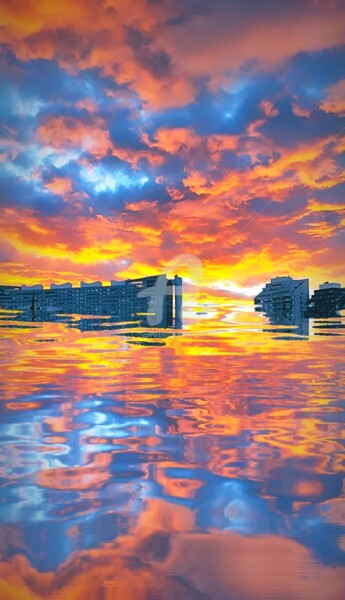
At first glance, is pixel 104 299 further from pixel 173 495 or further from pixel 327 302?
pixel 173 495

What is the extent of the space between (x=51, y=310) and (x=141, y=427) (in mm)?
52743

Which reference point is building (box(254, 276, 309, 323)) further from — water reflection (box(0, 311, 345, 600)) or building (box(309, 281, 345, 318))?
water reflection (box(0, 311, 345, 600))

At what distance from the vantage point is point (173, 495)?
8.44ft

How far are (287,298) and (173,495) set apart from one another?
45268mm

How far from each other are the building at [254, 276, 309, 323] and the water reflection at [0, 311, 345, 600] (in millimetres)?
40998

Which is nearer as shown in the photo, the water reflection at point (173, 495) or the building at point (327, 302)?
the water reflection at point (173, 495)

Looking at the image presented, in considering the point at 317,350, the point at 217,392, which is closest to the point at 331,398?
the point at 217,392

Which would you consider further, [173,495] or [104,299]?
[104,299]

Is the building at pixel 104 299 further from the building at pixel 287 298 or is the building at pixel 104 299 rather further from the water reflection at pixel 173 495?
the water reflection at pixel 173 495

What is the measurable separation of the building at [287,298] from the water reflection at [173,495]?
41.0 m

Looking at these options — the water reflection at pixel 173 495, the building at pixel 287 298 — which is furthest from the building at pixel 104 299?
the water reflection at pixel 173 495

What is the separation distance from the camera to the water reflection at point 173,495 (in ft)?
Result: 6.27

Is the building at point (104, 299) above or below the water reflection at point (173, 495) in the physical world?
above

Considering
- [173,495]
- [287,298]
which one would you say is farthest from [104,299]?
[173,495]
